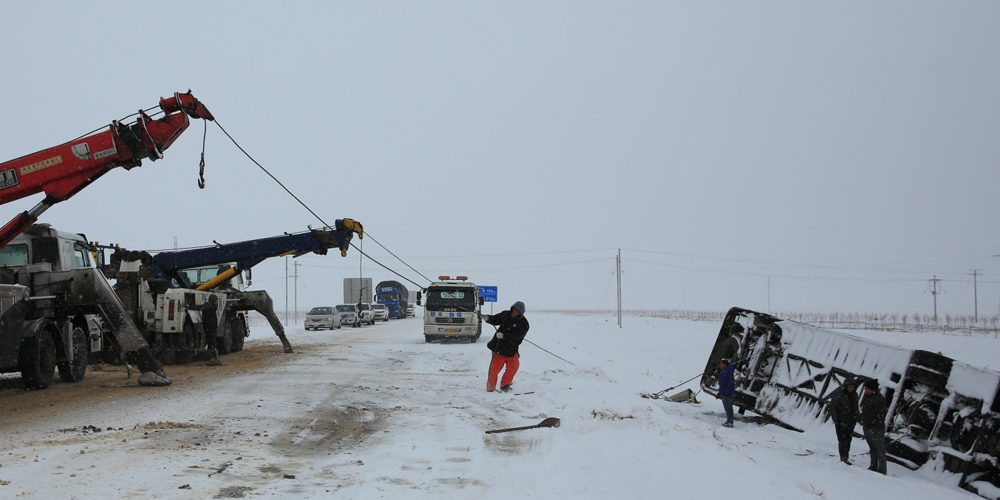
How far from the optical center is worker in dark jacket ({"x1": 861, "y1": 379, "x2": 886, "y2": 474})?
313 inches

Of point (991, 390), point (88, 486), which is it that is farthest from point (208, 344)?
point (991, 390)

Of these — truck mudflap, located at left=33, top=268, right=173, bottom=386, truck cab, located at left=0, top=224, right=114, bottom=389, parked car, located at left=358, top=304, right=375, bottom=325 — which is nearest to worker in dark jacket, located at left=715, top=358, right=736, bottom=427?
truck mudflap, located at left=33, top=268, right=173, bottom=386

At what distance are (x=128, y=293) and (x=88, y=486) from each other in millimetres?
12110

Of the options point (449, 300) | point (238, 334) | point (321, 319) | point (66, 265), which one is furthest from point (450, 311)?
point (321, 319)

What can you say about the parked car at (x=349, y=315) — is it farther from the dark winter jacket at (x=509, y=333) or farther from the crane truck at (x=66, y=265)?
the dark winter jacket at (x=509, y=333)

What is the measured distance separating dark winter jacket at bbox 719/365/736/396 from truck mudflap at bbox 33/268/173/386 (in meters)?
9.80

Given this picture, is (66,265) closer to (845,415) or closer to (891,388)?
(845,415)

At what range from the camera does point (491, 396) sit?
Result: 1140 centimetres

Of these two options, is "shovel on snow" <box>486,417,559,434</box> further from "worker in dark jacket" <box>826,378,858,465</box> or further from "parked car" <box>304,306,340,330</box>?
"parked car" <box>304,306,340,330</box>

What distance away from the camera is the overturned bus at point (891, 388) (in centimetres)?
752

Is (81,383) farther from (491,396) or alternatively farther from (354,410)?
(491,396)

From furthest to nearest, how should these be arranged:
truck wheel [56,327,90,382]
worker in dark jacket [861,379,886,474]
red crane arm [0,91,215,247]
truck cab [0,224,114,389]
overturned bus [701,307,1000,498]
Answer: truck wheel [56,327,90,382], red crane arm [0,91,215,247], truck cab [0,224,114,389], worker in dark jacket [861,379,886,474], overturned bus [701,307,1000,498]

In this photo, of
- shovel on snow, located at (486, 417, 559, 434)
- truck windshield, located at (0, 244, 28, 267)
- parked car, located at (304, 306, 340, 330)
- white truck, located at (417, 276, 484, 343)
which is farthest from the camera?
parked car, located at (304, 306, 340, 330)

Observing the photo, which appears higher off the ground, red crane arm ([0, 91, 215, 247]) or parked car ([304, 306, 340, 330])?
red crane arm ([0, 91, 215, 247])
